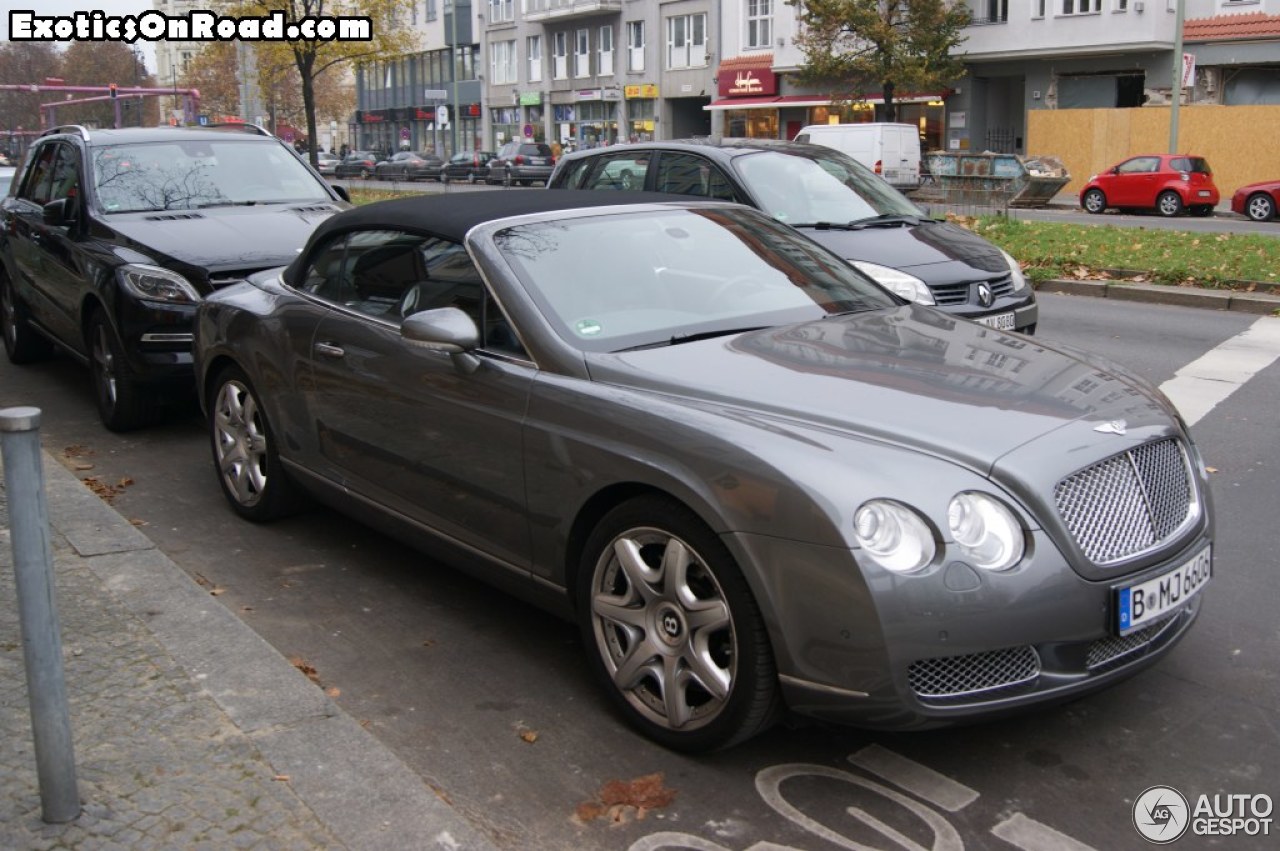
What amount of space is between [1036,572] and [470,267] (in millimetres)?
2302

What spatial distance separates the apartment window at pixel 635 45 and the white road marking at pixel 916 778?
191 ft

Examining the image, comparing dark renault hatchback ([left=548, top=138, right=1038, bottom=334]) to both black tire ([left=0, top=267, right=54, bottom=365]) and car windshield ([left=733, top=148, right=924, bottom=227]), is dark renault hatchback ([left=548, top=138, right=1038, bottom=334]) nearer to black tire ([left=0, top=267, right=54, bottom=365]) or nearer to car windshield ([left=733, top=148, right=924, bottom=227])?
car windshield ([left=733, top=148, right=924, bottom=227])

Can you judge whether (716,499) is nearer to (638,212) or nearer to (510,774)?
(510,774)

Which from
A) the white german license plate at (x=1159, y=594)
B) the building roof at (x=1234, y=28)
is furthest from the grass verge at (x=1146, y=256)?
the building roof at (x=1234, y=28)

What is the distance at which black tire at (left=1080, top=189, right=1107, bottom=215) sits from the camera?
101ft

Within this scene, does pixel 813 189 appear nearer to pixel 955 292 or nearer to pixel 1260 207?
pixel 955 292

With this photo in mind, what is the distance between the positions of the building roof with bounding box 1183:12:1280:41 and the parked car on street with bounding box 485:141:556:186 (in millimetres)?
21614

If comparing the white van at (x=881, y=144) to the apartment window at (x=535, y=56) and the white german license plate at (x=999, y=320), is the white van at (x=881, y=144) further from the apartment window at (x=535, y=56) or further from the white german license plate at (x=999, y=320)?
the apartment window at (x=535, y=56)

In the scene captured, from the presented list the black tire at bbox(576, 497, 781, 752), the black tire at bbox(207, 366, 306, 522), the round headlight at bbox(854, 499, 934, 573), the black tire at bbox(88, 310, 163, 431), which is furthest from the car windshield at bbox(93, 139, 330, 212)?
the round headlight at bbox(854, 499, 934, 573)

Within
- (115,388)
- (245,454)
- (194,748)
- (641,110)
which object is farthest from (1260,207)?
(641,110)

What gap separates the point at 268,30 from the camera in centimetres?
2780

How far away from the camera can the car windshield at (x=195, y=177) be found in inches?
349

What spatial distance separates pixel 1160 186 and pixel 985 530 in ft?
94.7

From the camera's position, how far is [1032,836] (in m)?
3.30
